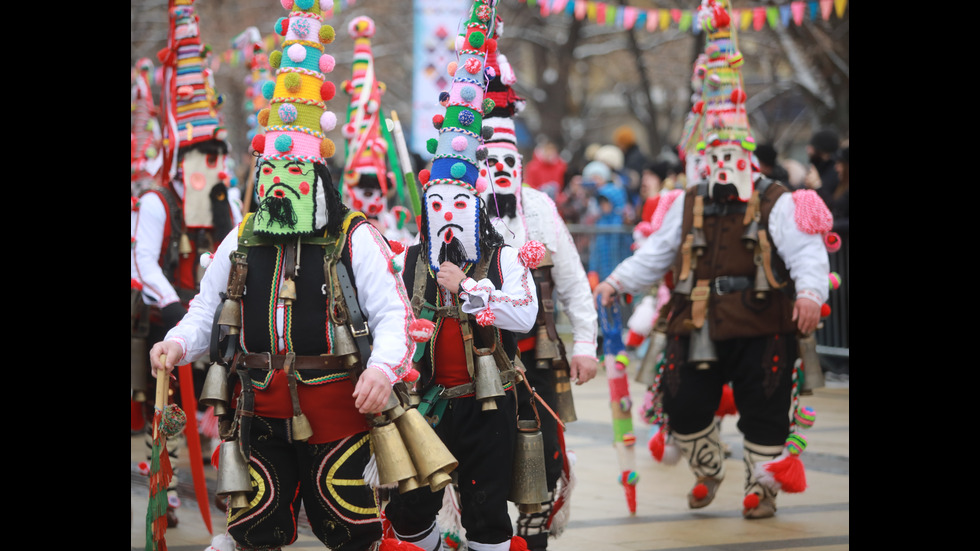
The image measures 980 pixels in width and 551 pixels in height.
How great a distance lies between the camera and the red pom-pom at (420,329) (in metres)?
4.11

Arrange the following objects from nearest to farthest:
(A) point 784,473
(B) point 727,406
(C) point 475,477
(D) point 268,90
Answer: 1. (D) point 268,90
2. (C) point 475,477
3. (A) point 784,473
4. (B) point 727,406

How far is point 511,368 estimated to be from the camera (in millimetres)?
4676

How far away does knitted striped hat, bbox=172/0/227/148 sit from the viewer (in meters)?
6.66

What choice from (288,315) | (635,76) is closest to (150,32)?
(635,76)

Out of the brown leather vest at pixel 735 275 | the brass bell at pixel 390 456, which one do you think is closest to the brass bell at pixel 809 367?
the brown leather vest at pixel 735 275

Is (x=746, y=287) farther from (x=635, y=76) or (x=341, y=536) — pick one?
(x=635, y=76)

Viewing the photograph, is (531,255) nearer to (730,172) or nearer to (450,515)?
(450,515)

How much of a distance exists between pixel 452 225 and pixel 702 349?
224 cm

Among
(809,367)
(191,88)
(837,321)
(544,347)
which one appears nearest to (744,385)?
(809,367)

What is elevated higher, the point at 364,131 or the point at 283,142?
the point at 364,131

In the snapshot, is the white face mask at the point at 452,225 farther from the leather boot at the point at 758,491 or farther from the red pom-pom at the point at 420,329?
the leather boot at the point at 758,491

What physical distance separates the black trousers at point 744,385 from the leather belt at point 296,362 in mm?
2901

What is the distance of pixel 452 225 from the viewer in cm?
461

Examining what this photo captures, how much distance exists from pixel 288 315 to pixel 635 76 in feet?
85.5
